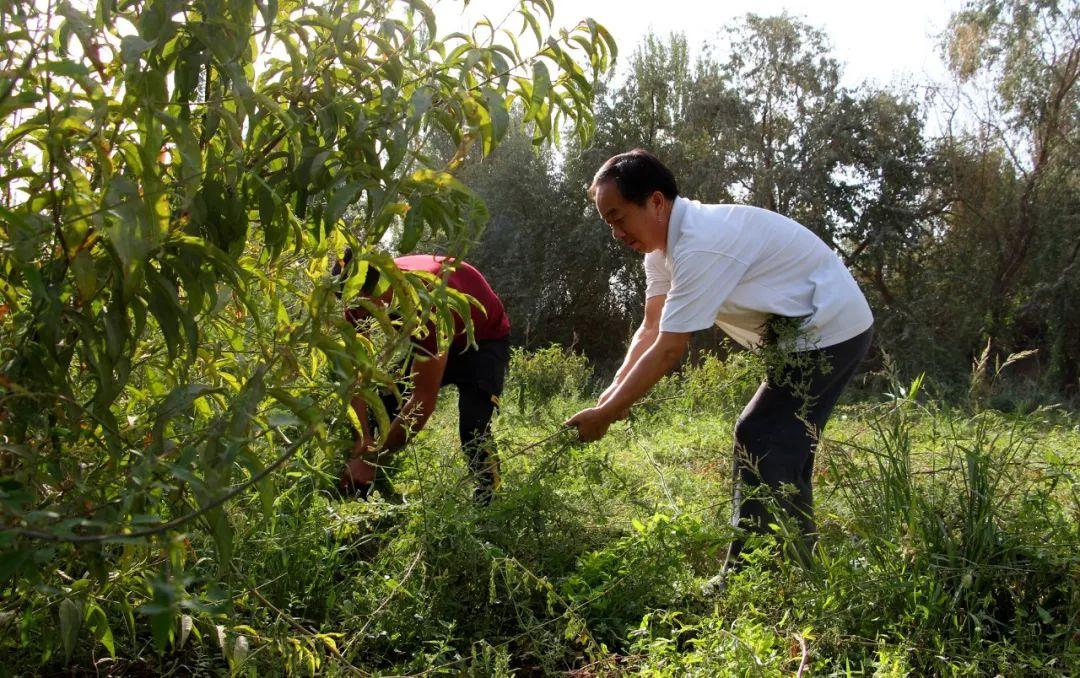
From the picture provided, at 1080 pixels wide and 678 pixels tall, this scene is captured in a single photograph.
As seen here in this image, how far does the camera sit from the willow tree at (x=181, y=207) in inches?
49.4

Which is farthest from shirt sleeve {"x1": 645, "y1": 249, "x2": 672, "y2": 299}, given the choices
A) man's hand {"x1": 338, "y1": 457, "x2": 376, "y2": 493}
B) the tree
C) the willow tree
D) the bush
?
the tree

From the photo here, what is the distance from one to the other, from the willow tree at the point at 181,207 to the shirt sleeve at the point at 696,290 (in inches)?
52.2

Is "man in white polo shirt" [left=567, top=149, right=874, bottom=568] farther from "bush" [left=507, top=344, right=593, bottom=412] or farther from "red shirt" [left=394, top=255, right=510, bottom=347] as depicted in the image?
"bush" [left=507, top=344, right=593, bottom=412]

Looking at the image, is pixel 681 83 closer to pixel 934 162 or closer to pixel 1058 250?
pixel 934 162

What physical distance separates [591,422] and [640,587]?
517 mm

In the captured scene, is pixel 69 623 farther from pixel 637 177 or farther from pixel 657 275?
pixel 657 275

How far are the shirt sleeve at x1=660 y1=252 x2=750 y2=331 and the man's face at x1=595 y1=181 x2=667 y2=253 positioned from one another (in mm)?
238

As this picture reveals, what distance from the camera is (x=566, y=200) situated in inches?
693

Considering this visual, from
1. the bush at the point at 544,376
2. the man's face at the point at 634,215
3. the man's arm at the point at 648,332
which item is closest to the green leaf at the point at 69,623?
the man's face at the point at 634,215

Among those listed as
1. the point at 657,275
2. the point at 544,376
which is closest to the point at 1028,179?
the point at 544,376

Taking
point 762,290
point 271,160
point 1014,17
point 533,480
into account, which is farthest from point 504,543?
point 1014,17

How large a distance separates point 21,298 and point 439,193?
→ 781 millimetres

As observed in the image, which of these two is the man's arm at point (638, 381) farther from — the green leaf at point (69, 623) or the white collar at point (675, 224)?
the green leaf at point (69, 623)

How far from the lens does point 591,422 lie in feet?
9.55
